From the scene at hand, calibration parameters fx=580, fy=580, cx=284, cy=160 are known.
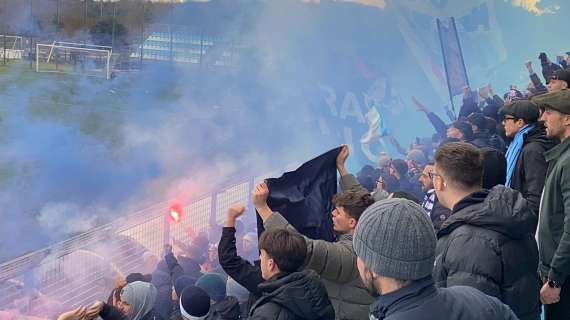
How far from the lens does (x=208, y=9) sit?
7.53 meters

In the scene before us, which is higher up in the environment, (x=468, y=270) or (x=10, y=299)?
(x=468, y=270)

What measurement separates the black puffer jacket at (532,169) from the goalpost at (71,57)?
6.28 metres

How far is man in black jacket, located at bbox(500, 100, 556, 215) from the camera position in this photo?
194 centimetres

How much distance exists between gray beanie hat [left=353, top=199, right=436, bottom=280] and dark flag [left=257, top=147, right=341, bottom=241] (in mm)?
1017

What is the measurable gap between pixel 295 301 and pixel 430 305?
1.66 feet

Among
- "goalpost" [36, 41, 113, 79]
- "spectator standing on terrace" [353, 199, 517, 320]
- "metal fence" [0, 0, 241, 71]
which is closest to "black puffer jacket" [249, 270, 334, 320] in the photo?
"spectator standing on terrace" [353, 199, 517, 320]

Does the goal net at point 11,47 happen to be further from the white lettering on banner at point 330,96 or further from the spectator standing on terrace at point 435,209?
the spectator standing on terrace at point 435,209

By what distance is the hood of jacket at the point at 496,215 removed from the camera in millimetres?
1244

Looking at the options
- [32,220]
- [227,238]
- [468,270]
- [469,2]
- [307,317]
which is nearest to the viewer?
[468,270]

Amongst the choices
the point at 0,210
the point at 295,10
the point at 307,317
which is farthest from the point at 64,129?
the point at 307,317

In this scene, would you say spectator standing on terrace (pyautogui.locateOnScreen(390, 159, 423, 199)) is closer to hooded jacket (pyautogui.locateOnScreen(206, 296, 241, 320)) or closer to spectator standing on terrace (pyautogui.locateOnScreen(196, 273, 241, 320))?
→ spectator standing on terrace (pyautogui.locateOnScreen(196, 273, 241, 320))

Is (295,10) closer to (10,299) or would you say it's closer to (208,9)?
(208,9)

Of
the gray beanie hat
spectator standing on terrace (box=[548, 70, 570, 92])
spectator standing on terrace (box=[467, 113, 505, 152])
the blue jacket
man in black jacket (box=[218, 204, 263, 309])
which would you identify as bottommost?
man in black jacket (box=[218, 204, 263, 309])

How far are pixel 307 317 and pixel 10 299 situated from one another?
2919 millimetres
